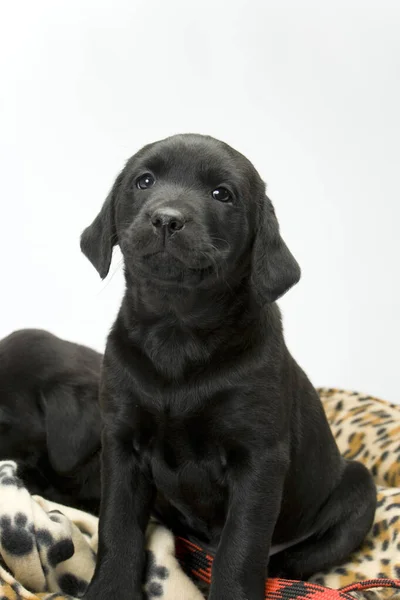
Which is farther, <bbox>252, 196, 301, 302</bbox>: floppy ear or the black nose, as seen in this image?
<bbox>252, 196, 301, 302</bbox>: floppy ear

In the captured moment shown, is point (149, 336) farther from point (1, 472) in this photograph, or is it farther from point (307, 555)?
point (307, 555)

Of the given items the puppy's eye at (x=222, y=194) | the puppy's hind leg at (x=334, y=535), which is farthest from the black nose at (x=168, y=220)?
the puppy's hind leg at (x=334, y=535)

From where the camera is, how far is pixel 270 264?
2455mm

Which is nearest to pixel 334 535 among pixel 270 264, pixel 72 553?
pixel 72 553

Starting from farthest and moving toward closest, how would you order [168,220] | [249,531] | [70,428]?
[70,428]
[249,531]
[168,220]

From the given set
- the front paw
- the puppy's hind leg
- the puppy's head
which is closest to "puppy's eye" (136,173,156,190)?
the puppy's head

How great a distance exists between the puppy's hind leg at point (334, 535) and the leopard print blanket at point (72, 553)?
0.17 feet

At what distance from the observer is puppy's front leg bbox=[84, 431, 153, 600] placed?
2477 millimetres

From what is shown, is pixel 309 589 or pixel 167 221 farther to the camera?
pixel 309 589

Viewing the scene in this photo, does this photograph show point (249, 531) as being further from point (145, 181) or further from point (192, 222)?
point (145, 181)

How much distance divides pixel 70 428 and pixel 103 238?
2.26 feet

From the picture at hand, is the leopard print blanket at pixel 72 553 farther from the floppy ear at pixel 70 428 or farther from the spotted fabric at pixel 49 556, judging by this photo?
the floppy ear at pixel 70 428

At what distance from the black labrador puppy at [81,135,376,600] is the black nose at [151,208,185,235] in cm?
6

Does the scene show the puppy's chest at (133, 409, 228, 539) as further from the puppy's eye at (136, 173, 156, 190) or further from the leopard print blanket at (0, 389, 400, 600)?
the puppy's eye at (136, 173, 156, 190)
